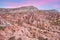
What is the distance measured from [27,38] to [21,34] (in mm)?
2622

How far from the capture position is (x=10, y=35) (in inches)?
2299

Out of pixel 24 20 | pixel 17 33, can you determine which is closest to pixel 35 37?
pixel 17 33

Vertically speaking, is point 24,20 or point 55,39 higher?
point 24,20

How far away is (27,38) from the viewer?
60.1 metres

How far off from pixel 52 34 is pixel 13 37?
19.2 m

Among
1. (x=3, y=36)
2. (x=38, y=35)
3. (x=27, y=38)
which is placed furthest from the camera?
(x=38, y=35)

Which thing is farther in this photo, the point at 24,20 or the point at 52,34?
the point at 24,20

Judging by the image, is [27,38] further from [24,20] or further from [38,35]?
[24,20]

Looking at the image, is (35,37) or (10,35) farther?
(35,37)

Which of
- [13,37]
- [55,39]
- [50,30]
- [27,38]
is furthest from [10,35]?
[50,30]

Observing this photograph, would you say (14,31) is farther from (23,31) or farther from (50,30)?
(50,30)

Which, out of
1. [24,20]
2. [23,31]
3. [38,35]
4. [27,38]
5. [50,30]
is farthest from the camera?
[24,20]

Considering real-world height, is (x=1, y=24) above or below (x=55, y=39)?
above

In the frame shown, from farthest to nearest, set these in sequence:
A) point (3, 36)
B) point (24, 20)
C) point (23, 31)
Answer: point (24, 20)
point (23, 31)
point (3, 36)
